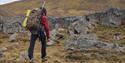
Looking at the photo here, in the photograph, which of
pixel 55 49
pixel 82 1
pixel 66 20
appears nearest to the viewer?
pixel 55 49

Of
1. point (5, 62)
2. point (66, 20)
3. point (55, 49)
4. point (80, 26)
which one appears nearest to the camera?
point (5, 62)

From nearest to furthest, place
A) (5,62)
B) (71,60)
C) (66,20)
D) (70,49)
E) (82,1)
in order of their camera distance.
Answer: (5,62) → (71,60) → (70,49) → (66,20) → (82,1)

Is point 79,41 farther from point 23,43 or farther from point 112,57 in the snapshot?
point 23,43

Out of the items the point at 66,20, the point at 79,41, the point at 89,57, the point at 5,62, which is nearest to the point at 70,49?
the point at 79,41

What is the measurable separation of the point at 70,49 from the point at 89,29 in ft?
37.9

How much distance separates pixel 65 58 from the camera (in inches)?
722

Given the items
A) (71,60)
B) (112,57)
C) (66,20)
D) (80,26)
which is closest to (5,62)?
(71,60)

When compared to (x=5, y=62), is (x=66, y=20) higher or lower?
lower

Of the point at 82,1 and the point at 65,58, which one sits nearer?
the point at 65,58

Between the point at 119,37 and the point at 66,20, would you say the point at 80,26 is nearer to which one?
the point at 119,37

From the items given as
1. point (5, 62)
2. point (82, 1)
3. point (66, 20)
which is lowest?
point (82, 1)

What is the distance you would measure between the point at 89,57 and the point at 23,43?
8.67 metres

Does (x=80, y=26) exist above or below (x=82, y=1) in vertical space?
above

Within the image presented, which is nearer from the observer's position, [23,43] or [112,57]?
[112,57]
